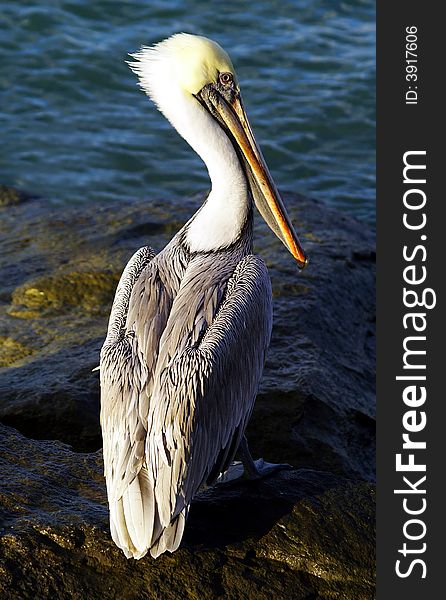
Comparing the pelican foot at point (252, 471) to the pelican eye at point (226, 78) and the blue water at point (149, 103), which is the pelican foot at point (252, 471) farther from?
the blue water at point (149, 103)

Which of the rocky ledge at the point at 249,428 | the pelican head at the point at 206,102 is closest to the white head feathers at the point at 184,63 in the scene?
the pelican head at the point at 206,102

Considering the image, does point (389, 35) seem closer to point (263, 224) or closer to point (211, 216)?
point (211, 216)

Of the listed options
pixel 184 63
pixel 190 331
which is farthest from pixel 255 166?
pixel 190 331

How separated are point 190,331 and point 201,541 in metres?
0.88

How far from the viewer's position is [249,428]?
5.28 meters

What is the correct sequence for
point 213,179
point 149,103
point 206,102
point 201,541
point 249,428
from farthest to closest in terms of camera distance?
point 149,103 < point 249,428 < point 206,102 < point 213,179 < point 201,541

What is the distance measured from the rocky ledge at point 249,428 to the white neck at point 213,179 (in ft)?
3.44

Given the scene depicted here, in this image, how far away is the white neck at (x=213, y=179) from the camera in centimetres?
475

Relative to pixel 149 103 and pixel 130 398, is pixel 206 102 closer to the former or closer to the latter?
pixel 130 398

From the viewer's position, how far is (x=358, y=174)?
10.8 m

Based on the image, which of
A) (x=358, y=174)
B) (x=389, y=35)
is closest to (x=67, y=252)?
(x=389, y=35)

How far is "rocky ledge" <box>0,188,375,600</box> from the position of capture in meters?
3.77

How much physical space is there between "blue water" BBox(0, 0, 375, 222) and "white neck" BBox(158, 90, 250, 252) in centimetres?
508

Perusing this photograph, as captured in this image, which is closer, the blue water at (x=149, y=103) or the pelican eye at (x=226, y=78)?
the pelican eye at (x=226, y=78)
